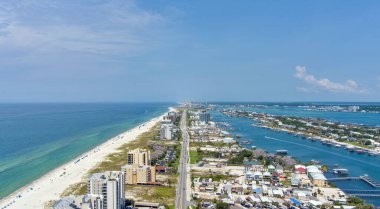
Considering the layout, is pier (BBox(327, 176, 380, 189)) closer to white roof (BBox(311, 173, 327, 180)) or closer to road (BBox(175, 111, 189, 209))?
white roof (BBox(311, 173, 327, 180))

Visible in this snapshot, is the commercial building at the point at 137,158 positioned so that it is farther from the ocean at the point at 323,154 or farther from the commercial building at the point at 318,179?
the ocean at the point at 323,154

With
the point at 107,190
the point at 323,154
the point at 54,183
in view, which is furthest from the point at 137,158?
the point at 323,154

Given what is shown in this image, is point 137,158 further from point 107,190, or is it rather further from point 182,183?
point 107,190

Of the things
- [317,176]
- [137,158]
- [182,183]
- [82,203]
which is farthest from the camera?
[137,158]

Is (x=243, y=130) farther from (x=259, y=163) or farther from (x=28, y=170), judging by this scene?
(x=28, y=170)

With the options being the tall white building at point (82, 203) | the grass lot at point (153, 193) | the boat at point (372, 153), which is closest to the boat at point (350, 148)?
the boat at point (372, 153)
